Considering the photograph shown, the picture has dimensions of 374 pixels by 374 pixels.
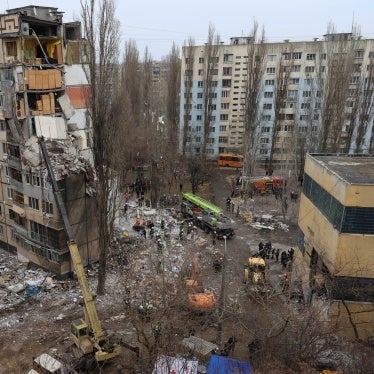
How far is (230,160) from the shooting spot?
41.6 metres

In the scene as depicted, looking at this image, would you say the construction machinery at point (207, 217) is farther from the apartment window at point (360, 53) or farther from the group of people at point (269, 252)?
the apartment window at point (360, 53)

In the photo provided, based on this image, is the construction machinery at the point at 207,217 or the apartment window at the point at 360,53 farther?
the apartment window at the point at 360,53

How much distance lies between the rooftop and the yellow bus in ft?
72.1

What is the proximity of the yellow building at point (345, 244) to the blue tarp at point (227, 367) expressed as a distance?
3899 mm

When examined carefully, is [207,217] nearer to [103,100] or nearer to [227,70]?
[103,100]

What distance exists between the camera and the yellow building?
13297mm

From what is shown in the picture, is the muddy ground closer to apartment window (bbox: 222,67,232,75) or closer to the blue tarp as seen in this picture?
the blue tarp

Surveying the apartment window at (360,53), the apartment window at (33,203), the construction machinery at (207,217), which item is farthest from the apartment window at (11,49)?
the apartment window at (360,53)

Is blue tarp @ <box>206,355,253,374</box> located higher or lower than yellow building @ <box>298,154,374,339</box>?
lower

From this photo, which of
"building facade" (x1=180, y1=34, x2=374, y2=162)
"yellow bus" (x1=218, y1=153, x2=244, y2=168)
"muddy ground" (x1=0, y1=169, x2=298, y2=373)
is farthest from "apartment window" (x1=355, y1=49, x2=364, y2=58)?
"muddy ground" (x1=0, y1=169, x2=298, y2=373)

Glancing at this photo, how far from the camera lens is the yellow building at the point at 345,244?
43.6ft

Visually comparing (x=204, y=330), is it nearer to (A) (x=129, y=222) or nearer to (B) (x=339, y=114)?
(A) (x=129, y=222)

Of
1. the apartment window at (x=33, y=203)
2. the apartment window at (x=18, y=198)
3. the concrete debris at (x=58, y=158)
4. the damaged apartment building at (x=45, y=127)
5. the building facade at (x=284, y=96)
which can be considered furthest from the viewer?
the building facade at (x=284, y=96)

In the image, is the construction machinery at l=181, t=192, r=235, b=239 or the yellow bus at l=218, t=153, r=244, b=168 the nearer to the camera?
the construction machinery at l=181, t=192, r=235, b=239
